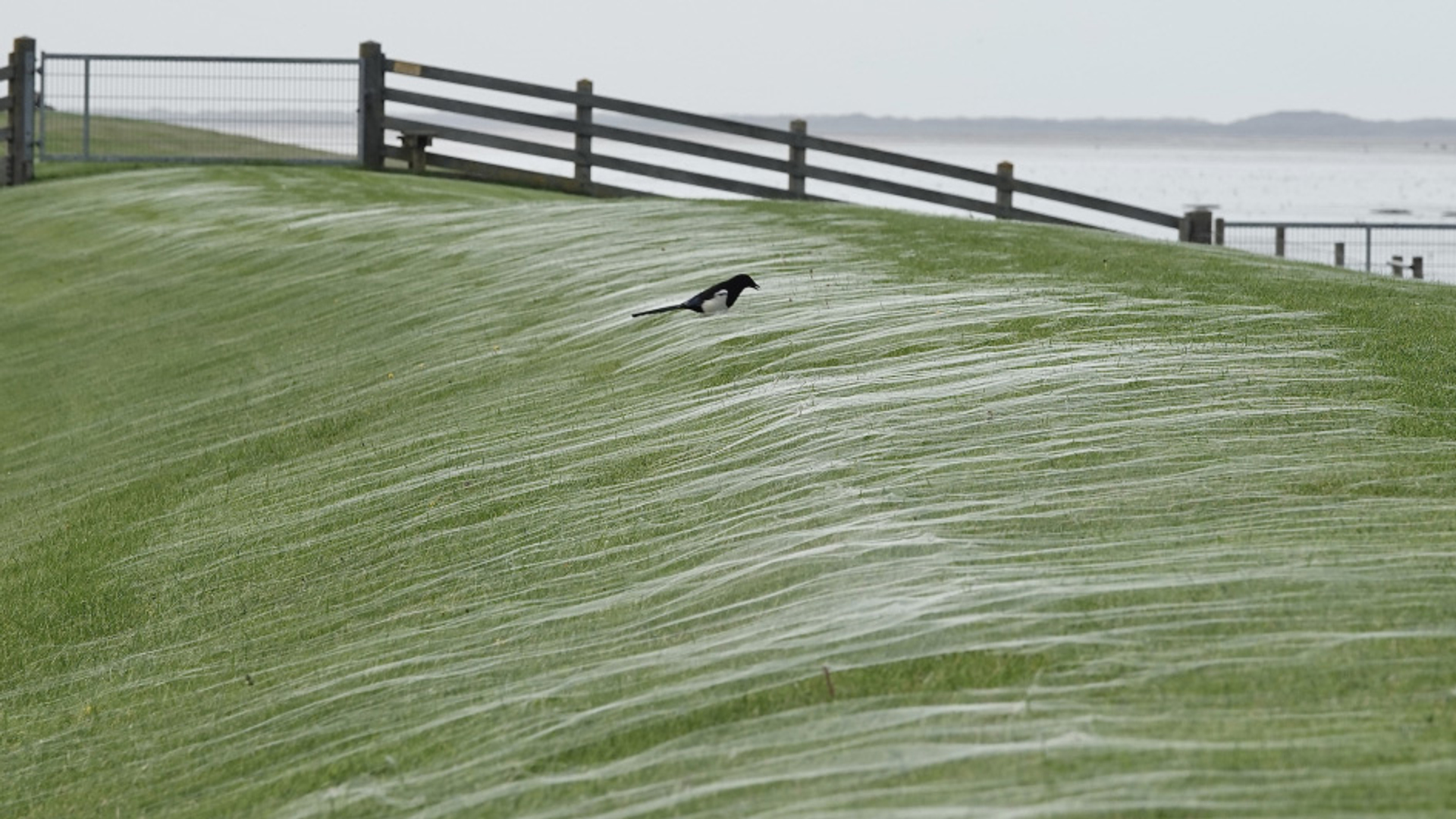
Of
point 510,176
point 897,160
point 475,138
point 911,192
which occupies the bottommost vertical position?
point 911,192

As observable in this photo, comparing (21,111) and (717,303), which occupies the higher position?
(21,111)

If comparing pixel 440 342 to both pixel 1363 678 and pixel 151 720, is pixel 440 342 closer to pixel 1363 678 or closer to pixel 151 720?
pixel 151 720

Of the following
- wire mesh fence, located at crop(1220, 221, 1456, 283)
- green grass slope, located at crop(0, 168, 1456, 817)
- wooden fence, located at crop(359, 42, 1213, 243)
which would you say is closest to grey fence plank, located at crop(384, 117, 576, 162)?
wooden fence, located at crop(359, 42, 1213, 243)

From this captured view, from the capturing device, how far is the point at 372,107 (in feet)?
68.4

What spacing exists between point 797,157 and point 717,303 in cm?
1191

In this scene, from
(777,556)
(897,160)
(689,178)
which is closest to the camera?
(777,556)

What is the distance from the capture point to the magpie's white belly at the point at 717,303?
806cm

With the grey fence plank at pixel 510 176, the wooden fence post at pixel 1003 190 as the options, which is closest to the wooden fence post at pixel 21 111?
the grey fence plank at pixel 510 176

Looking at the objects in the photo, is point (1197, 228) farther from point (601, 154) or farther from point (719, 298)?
point (719, 298)

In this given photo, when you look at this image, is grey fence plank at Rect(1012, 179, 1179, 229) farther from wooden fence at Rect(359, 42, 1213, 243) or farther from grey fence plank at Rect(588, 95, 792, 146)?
grey fence plank at Rect(588, 95, 792, 146)

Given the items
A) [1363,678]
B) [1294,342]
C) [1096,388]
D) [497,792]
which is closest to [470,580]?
[497,792]

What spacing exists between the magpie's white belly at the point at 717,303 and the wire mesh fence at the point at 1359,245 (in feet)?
20.8

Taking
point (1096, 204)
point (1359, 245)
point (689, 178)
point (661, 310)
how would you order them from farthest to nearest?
point (689, 178) → point (1359, 245) → point (1096, 204) → point (661, 310)

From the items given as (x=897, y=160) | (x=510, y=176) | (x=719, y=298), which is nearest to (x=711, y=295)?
(x=719, y=298)
